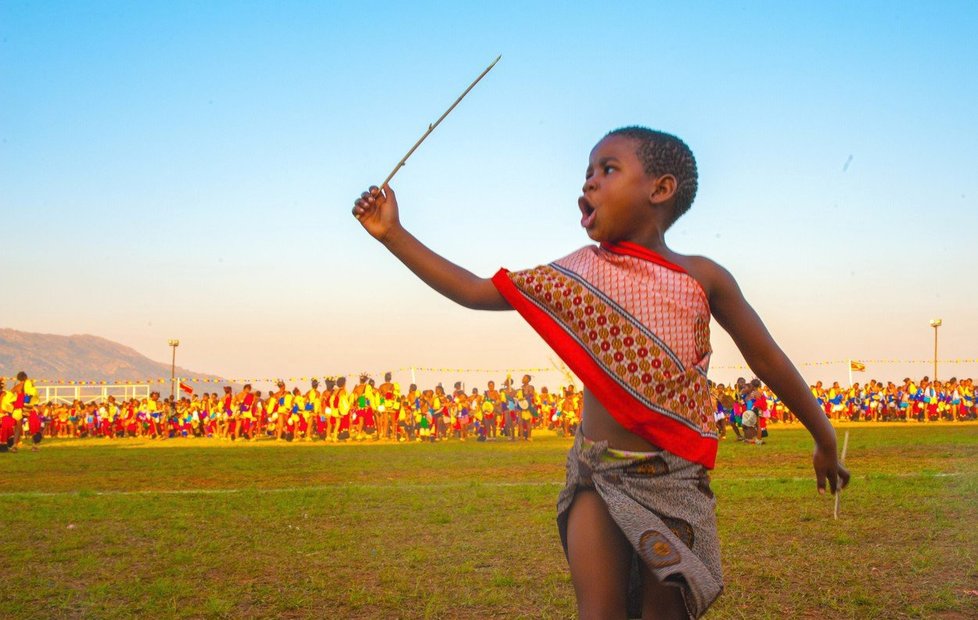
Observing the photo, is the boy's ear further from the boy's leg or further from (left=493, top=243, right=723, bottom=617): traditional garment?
the boy's leg

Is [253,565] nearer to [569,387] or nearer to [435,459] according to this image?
[435,459]

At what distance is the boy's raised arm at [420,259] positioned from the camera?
2457 mm

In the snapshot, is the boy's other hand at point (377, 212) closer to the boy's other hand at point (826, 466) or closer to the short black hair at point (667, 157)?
the short black hair at point (667, 157)

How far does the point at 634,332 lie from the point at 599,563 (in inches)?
22.3

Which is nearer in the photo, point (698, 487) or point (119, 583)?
point (698, 487)

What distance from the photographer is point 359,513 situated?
809 centimetres

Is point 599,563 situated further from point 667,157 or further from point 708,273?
point 667,157

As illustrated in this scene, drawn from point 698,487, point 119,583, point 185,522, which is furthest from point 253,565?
point 698,487

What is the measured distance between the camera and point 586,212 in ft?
8.19

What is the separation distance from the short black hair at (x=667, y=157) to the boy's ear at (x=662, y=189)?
0.02 metres

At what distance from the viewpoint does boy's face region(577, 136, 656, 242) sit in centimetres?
243

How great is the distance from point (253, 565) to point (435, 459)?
10457 mm

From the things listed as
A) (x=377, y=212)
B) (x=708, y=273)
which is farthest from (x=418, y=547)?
(x=708, y=273)

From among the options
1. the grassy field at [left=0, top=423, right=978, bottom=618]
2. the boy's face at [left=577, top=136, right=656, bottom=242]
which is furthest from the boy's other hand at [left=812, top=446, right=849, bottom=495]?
the grassy field at [left=0, top=423, right=978, bottom=618]
